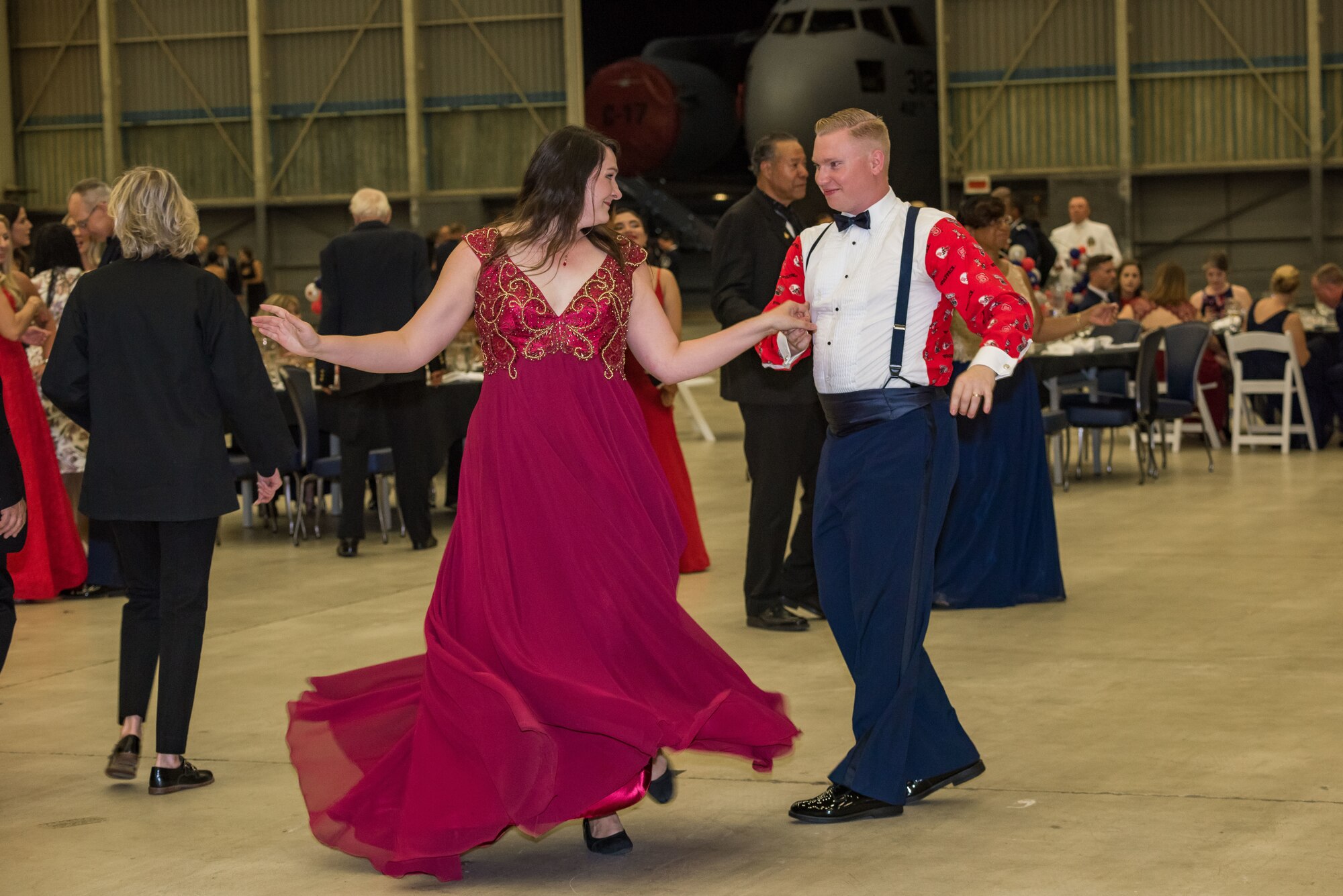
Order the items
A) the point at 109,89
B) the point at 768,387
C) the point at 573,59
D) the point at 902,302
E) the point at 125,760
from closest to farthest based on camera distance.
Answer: the point at 902,302 < the point at 125,760 < the point at 768,387 < the point at 573,59 < the point at 109,89

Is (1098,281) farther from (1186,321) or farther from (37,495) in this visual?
(37,495)

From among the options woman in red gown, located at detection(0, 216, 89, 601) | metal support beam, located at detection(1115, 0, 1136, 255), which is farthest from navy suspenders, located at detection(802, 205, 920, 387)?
metal support beam, located at detection(1115, 0, 1136, 255)

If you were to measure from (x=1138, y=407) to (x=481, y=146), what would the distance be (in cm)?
1517

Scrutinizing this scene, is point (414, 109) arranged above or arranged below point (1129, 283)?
above

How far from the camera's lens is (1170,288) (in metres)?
12.0

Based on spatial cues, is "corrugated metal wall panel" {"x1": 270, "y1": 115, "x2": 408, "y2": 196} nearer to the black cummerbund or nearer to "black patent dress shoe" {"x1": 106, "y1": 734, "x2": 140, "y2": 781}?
"black patent dress shoe" {"x1": 106, "y1": 734, "x2": 140, "y2": 781}

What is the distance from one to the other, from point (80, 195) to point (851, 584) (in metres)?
4.74

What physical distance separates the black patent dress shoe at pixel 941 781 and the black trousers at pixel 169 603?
74.7 inches

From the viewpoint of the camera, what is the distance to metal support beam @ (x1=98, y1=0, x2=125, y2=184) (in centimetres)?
2414

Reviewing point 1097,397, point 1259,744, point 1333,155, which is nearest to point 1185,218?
point 1333,155

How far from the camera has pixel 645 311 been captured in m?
3.76

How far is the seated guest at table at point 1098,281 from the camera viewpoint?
11.9 metres

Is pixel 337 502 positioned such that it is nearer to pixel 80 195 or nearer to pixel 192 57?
pixel 80 195

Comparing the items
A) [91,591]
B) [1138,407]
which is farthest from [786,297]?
[1138,407]
